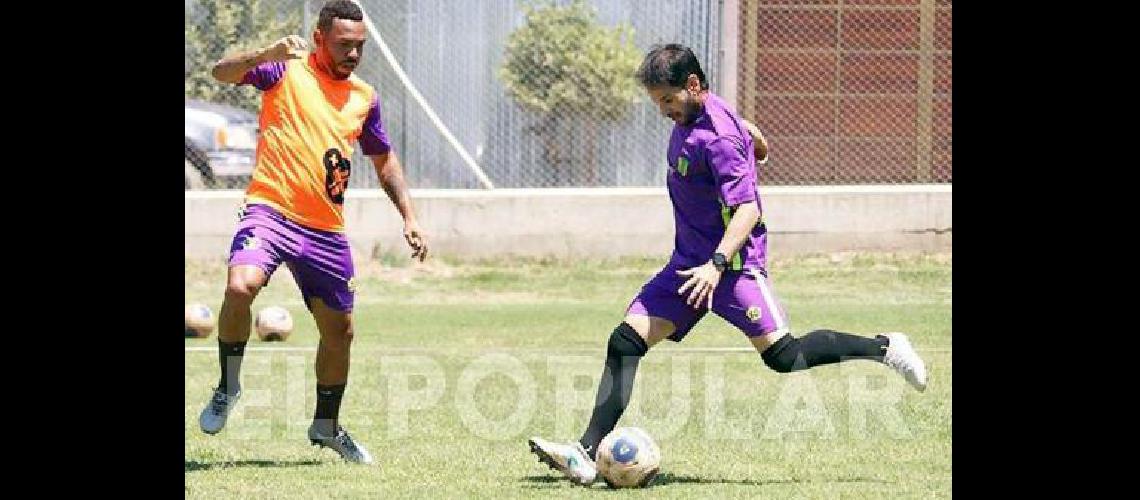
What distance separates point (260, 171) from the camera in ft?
30.9

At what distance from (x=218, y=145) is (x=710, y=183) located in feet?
39.5

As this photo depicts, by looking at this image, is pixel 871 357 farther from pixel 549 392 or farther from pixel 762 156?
pixel 549 392

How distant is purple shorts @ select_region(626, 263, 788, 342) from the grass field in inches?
26.5

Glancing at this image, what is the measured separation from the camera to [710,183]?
9.00 m

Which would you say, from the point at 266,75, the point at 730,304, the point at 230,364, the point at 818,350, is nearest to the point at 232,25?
the point at 266,75

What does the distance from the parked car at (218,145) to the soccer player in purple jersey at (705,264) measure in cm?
1153

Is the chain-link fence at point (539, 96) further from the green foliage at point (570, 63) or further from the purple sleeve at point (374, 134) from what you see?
the purple sleeve at point (374, 134)

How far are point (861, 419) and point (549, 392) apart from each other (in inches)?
81.8

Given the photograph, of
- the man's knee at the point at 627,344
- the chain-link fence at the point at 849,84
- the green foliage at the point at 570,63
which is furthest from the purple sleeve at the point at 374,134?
the chain-link fence at the point at 849,84

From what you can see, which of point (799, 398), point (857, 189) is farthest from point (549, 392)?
point (857, 189)

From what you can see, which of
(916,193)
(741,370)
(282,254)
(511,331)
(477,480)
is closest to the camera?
(477,480)

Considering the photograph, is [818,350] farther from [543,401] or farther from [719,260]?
[543,401]

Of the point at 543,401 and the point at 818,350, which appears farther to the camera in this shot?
the point at 543,401
